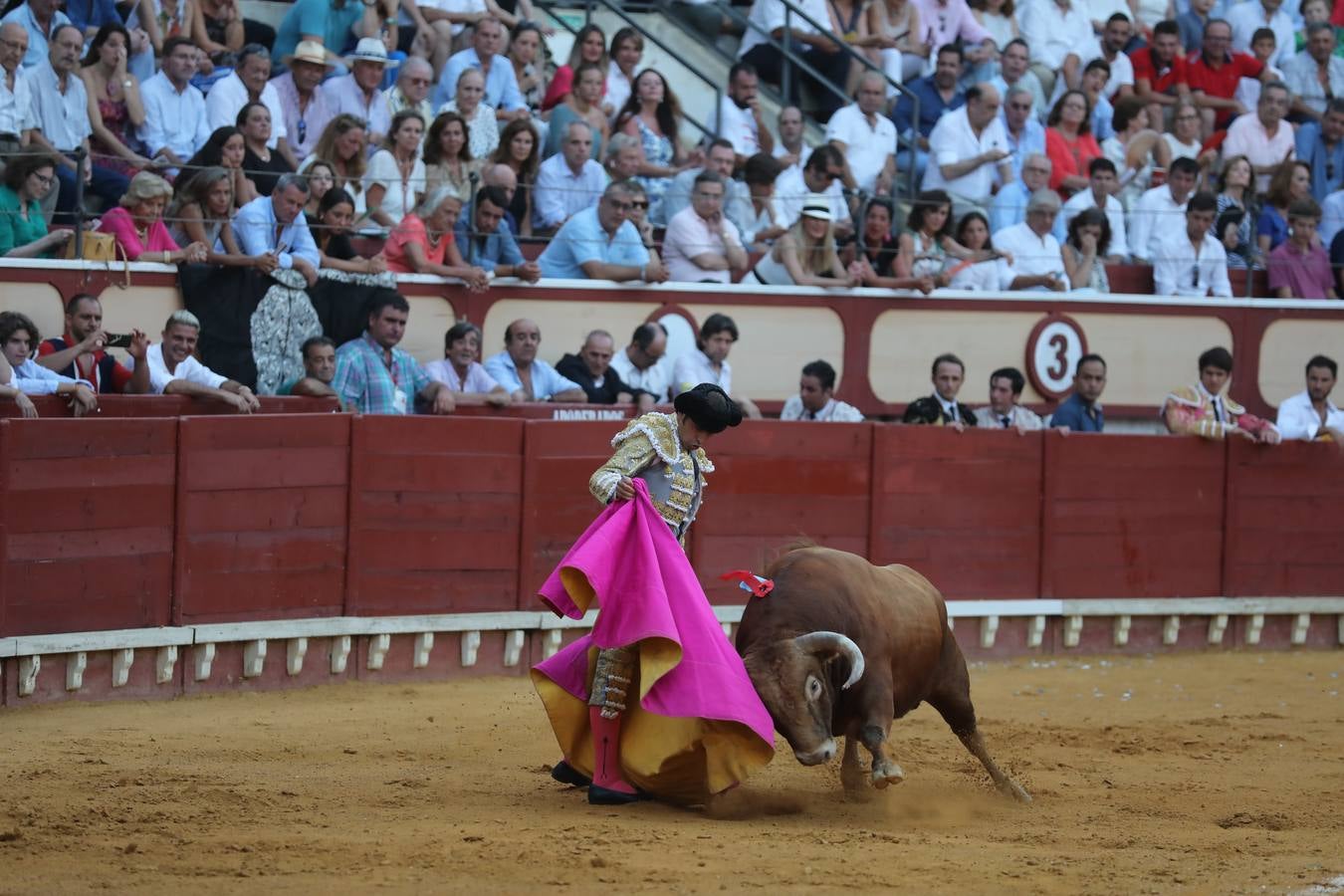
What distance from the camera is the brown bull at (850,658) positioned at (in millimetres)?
5684

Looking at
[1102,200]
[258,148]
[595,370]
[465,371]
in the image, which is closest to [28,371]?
[258,148]

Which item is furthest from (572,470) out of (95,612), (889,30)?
(889,30)

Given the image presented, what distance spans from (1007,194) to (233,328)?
199 inches

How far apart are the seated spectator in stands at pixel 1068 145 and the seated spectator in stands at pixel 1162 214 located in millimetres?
398

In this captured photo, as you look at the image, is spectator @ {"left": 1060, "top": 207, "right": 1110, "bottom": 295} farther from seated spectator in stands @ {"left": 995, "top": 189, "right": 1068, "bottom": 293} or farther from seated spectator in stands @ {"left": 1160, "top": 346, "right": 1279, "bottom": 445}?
seated spectator in stands @ {"left": 1160, "top": 346, "right": 1279, "bottom": 445}

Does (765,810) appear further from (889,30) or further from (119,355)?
(889,30)

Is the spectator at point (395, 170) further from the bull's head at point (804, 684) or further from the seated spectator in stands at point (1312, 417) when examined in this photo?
the seated spectator in stands at point (1312, 417)

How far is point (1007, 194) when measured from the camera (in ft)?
38.8

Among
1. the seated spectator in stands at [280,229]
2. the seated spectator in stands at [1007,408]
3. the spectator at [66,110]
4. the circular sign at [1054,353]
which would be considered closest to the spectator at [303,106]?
the seated spectator in stands at [280,229]

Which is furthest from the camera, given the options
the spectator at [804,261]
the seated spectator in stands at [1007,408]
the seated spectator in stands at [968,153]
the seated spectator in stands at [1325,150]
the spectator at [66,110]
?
the seated spectator in stands at [1325,150]

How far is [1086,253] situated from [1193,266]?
2.69ft

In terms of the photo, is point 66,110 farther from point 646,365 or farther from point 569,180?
point 646,365

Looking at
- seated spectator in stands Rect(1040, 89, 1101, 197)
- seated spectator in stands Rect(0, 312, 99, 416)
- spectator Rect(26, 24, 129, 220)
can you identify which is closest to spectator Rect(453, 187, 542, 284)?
spectator Rect(26, 24, 129, 220)

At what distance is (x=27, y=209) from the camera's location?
843cm
